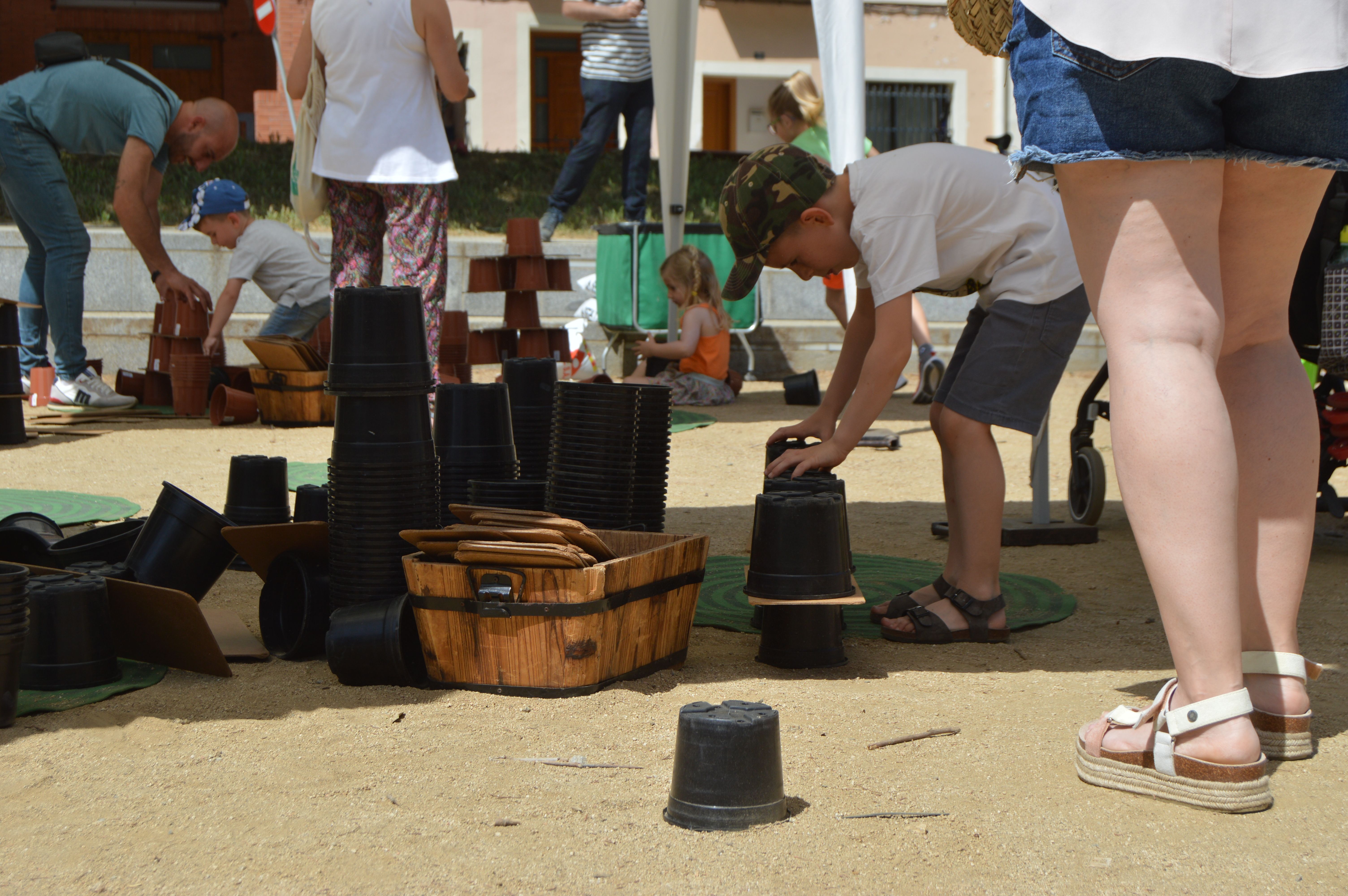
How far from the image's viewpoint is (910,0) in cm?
2203

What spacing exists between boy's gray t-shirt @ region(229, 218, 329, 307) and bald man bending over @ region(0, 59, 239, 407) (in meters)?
0.51

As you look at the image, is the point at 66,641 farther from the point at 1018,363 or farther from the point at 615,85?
the point at 615,85

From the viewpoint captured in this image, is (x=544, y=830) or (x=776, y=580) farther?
(x=776, y=580)

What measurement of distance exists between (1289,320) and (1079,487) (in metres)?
0.97

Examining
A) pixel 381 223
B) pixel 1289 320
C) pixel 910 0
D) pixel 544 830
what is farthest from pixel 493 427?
pixel 910 0

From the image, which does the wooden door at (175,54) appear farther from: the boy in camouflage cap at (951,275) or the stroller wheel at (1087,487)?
the boy in camouflage cap at (951,275)

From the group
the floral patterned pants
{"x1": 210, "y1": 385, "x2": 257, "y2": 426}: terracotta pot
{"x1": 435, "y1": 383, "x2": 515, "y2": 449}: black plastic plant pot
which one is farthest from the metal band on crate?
{"x1": 210, "y1": 385, "x2": 257, "y2": 426}: terracotta pot

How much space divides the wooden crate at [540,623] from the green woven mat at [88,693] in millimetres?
559

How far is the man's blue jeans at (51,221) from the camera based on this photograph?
661cm

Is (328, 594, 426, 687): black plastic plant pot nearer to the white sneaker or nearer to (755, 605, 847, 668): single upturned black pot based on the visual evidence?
(755, 605, 847, 668): single upturned black pot

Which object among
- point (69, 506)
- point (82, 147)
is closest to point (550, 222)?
point (82, 147)

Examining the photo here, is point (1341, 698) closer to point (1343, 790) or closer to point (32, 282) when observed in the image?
point (1343, 790)

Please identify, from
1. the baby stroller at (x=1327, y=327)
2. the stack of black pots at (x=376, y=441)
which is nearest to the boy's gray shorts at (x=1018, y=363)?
the baby stroller at (x=1327, y=327)

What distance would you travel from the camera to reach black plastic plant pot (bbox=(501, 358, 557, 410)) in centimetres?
350
